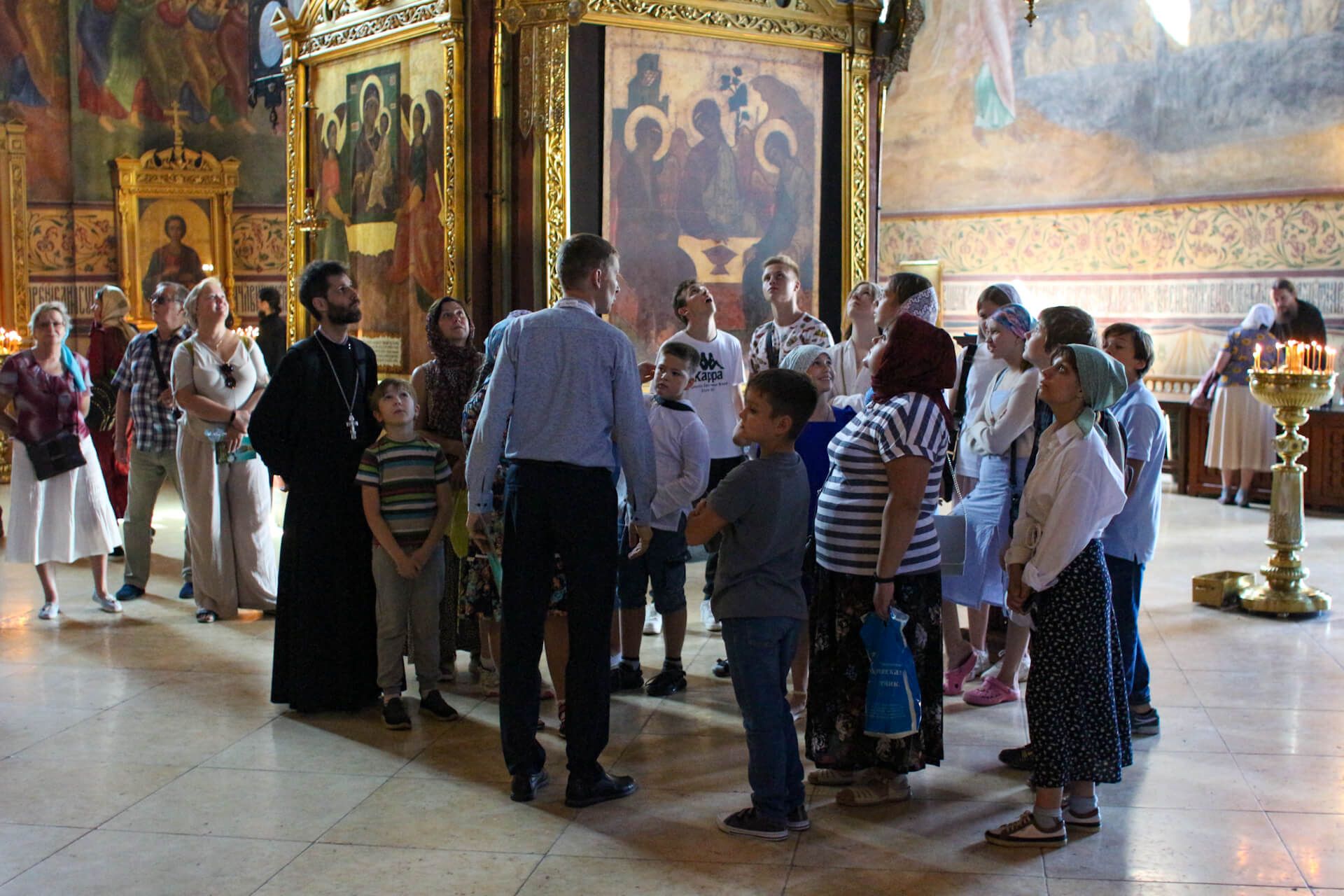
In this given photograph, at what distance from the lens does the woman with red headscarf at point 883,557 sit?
431cm

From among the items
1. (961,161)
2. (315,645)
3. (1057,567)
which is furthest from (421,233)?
(961,161)

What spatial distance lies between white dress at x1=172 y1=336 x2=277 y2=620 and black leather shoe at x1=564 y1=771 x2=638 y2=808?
3.50 m

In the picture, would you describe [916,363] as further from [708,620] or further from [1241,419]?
[1241,419]

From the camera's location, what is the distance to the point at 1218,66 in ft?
47.4

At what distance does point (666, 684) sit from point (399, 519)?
1388 mm

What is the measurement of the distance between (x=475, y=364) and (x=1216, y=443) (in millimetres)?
8626

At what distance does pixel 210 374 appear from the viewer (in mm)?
7164

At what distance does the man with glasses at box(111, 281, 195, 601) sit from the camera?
25.6 feet

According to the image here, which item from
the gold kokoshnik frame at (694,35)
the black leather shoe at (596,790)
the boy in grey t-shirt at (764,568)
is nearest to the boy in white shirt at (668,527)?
the black leather shoe at (596,790)

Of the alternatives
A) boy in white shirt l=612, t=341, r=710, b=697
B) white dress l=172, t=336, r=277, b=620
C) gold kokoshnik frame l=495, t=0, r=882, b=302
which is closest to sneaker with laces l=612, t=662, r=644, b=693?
boy in white shirt l=612, t=341, r=710, b=697

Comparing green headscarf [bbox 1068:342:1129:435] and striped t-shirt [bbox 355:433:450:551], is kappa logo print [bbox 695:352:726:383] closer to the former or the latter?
striped t-shirt [bbox 355:433:450:551]

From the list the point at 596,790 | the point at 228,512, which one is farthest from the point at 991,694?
the point at 228,512

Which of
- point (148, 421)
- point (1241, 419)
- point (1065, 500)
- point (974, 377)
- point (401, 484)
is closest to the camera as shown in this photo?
point (1065, 500)

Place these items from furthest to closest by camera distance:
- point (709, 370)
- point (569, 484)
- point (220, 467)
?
point (220, 467), point (709, 370), point (569, 484)
